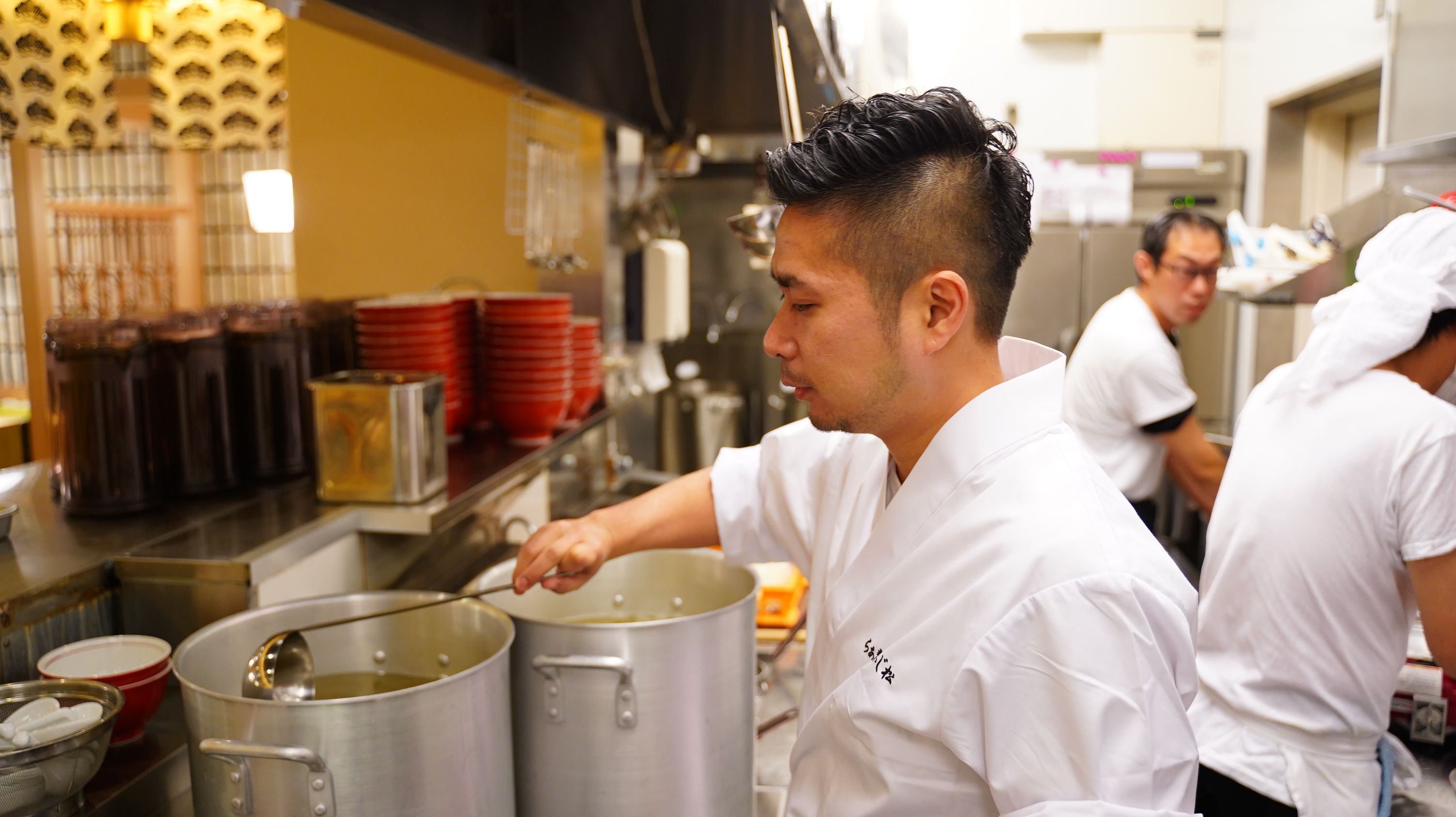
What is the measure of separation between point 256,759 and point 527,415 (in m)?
1.36

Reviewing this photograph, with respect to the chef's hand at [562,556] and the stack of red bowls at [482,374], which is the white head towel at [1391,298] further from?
the stack of red bowls at [482,374]

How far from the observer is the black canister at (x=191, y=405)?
1533 millimetres

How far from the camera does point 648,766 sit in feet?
3.79

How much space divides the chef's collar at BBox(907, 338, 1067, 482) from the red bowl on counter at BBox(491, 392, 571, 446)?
53.8 inches

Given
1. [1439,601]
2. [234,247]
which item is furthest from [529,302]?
[234,247]

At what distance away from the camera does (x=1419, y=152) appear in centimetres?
220

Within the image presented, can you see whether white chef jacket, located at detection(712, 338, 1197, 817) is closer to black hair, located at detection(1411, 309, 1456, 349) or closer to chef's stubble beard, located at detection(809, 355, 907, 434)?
chef's stubble beard, located at detection(809, 355, 907, 434)

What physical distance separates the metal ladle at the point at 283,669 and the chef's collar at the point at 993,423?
65 centimetres

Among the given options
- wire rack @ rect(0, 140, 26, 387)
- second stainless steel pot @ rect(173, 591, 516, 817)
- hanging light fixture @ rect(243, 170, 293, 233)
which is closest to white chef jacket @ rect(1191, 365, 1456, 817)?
second stainless steel pot @ rect(173, 591, 516, 817)

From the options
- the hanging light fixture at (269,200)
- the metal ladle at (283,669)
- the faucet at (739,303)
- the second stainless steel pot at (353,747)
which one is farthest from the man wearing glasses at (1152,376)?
the hanging light fixture at (269,200)

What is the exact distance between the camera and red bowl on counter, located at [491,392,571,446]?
2.24m

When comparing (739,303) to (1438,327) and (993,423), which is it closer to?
(1438,327)

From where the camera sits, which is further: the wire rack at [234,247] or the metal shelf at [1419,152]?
the wire rack at [234,247]

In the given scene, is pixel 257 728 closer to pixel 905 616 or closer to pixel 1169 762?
pixel 905 616
